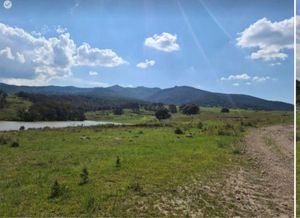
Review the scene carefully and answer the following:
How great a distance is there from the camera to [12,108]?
3794 centimetres

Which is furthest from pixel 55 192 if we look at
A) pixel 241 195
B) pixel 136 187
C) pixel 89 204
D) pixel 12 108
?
pixel 12 108

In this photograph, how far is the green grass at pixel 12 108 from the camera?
33.8 meters

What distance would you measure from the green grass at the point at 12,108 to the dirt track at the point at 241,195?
29.4m

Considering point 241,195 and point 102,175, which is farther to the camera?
point 102,175

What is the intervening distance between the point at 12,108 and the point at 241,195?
1423 inches

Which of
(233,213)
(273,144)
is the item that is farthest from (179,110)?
(233,213)

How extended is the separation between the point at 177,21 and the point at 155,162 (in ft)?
13.9

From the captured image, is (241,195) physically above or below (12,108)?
above

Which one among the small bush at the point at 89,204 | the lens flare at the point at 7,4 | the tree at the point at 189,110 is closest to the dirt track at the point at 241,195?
the small bush at the point at 89,204

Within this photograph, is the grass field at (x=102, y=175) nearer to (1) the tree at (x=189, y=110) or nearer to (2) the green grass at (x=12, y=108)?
(2) the green grass at (x=12, y=108)

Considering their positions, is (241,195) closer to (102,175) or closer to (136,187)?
(136,187)

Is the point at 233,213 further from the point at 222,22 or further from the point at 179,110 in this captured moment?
the point at 179,110

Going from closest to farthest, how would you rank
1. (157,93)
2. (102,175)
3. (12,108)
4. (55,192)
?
(55,192) → (102,175) → (12,108) → (157,93)

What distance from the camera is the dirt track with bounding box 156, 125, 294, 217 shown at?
226 inches
